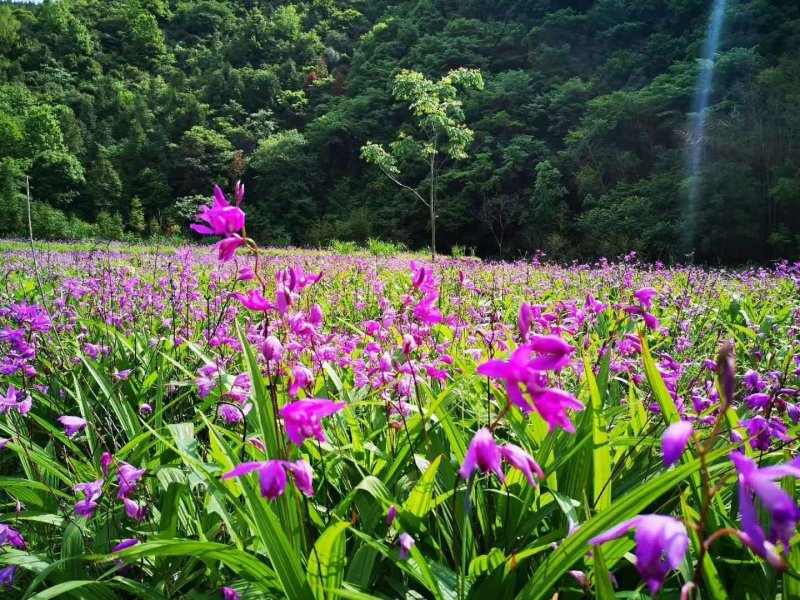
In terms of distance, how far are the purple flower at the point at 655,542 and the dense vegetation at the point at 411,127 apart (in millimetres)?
19722

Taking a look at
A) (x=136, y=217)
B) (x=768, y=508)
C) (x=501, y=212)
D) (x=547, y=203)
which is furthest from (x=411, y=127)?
(x=768, y=508)

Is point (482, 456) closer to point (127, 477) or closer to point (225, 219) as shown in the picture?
point (225, 219)

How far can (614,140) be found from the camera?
2252cm

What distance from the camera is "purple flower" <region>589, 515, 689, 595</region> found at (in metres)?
0.43

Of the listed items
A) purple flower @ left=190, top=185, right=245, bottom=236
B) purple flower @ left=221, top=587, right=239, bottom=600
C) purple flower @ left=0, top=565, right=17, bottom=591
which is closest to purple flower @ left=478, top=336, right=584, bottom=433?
purple flower @ left=190, top=185, right=245, bottom=236

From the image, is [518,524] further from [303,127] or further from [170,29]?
[170,29]

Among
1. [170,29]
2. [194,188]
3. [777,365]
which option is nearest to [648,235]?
[777,365]

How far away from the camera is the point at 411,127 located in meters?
30.9

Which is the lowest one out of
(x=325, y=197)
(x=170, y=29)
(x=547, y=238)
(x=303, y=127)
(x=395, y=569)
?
(x=395, y=569)

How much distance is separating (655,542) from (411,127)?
32.4 meters

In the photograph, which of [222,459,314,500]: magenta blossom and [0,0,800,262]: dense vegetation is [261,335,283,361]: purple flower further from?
[0,0,800,262]: dense vegetation

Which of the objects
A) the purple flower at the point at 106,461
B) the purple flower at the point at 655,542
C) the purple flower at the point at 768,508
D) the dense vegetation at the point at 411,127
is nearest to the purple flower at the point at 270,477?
the purple flower at the point at 655,542

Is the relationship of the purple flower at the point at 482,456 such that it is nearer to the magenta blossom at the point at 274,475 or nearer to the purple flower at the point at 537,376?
the purple flower at the point at 537,376

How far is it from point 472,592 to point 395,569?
25 centimetres
